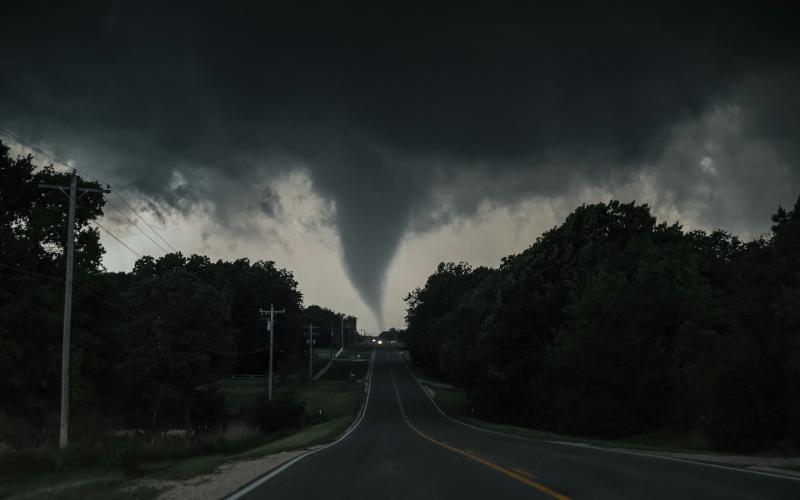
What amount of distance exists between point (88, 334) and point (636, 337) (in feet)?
112

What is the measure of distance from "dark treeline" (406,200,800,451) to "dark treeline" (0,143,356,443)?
24952 millimetres

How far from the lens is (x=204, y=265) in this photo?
95188 mm

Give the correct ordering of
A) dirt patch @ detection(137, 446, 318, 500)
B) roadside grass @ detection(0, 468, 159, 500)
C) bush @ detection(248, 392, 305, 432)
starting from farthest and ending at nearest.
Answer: bush @ detection(248, 392, 305, 432)
roadside grass @ detection(0, 468, 159, 500)
dirt patch @ detection(137, 446, 318, 500)

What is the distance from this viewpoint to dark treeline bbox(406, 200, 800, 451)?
3089 centimetres

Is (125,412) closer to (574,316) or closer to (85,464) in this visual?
(85,464)

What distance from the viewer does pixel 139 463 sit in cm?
2306

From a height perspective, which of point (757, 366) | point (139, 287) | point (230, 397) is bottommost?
point (230, 397)

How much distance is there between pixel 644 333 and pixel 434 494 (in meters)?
39.6

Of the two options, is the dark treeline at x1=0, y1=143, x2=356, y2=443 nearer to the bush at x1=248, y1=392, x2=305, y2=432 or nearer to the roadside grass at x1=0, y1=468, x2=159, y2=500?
the bush at x1=248, y1=392, x2=305, y2=432

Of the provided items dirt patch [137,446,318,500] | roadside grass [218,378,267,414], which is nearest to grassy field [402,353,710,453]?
dirt patch [137,446,318,500]

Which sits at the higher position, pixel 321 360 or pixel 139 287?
pixel 139 287

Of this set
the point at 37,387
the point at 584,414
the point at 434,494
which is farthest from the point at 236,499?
the point at 584,414

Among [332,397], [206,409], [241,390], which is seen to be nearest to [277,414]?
[206,409]

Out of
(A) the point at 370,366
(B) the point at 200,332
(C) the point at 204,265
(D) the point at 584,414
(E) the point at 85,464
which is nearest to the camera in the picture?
(E) the point at 85,464
